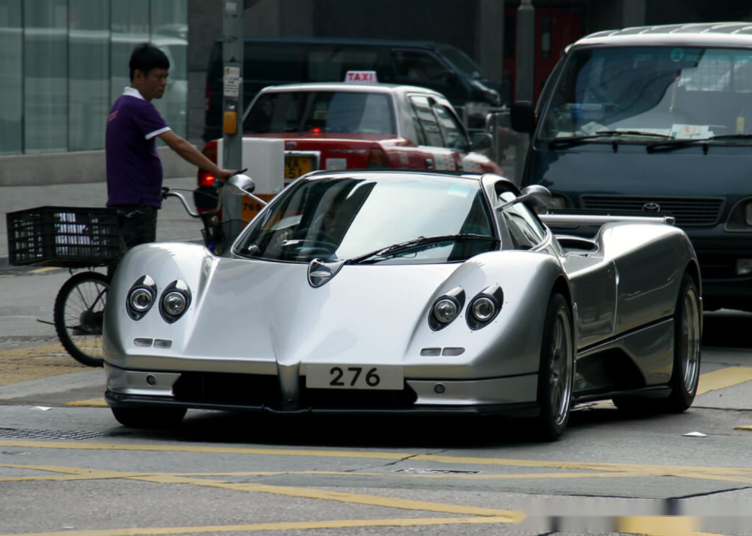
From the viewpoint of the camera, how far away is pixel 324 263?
6.91 m

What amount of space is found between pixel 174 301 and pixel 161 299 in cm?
7


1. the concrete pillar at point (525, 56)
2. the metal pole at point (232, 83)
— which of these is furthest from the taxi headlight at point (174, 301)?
the concrete pillar at point (525, 56)

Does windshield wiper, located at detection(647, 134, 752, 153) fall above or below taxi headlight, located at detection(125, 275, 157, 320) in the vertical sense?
above

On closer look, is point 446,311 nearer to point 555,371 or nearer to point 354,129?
point 555,371

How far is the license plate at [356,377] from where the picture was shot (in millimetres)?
6289

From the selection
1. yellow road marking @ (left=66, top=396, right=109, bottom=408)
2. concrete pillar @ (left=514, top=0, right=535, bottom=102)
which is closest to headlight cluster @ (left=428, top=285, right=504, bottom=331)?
yellow road marking @ (left=66, top=396, right=109, bottom=408)

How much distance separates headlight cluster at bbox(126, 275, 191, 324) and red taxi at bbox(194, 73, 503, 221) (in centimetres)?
713

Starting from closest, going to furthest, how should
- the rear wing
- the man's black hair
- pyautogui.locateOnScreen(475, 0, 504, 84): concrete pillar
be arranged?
1. the rear wing
2. the man's black hair
3. pyautogui.locateOnScreen(475, 0, 504, 84): concrete pillar

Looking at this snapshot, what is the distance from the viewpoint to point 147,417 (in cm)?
696

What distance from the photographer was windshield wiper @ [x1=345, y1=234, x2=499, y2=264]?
697cm

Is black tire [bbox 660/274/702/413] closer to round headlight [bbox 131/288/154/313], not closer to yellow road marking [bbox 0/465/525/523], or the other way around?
round headlight [bbox 131/288/154/313]

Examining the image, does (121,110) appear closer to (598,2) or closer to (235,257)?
(235,257)

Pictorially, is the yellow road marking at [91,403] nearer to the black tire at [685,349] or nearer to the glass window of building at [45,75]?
the black tire at [685,349]

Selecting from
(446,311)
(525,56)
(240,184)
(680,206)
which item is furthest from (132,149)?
(525,56)
